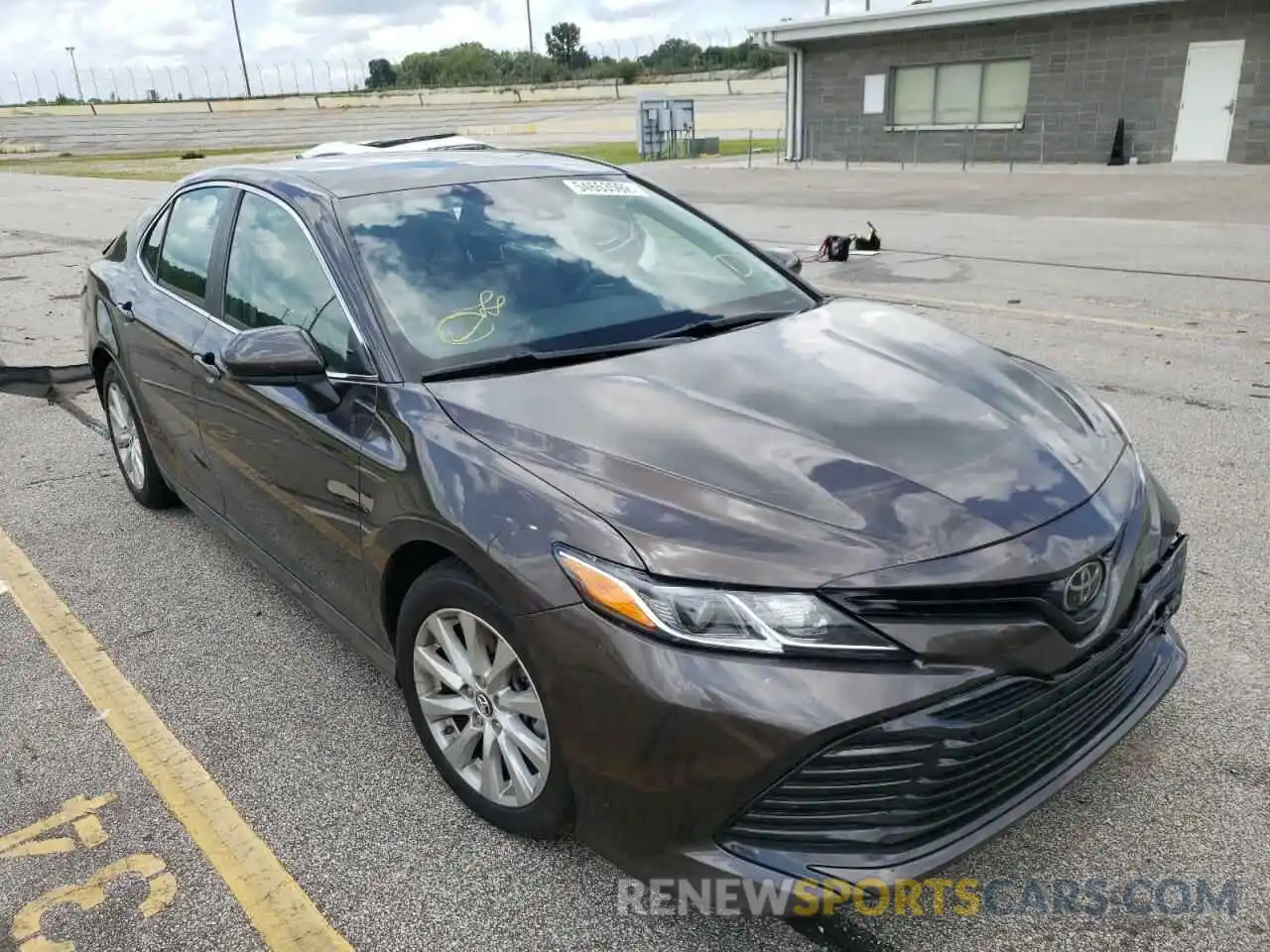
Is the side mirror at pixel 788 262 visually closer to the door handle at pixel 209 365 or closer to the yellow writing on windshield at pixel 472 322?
the yellow writing on windshield at pixel 472 322

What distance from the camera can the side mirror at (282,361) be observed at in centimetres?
286

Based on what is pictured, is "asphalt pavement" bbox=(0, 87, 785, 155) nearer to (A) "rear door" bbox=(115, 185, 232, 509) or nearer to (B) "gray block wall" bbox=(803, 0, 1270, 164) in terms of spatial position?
(B) "gray block wall" bbox=(803, 0, 1270, 164)

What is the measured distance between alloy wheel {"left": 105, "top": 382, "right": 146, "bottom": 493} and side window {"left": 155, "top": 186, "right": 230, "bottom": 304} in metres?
0.83

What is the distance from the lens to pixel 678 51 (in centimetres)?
9375

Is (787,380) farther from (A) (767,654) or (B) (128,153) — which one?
(B) (128,153)

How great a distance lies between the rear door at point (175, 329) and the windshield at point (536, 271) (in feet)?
3.36

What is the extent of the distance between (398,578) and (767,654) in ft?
3.85

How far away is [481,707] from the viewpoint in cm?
255

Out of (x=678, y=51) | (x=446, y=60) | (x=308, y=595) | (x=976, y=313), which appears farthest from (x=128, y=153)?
(x=446, y=60)

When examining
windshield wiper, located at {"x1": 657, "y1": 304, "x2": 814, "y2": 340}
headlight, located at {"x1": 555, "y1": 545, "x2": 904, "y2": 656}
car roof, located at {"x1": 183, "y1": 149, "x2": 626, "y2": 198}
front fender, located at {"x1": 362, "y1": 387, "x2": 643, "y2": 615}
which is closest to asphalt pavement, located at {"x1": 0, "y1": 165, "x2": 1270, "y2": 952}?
headlight, located at {"x1": 555, "y1": 545, "x2": 904, "y2": 656}

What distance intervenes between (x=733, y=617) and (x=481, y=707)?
83 cm

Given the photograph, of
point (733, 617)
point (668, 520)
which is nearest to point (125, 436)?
point (668, 520)

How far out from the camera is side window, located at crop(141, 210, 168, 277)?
4.45 meters

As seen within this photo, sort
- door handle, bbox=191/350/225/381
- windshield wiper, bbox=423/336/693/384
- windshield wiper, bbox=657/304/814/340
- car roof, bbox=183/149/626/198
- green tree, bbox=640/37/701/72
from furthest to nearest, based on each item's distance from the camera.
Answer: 1. green tree, bbox=640/37/701/72
2. door handle, bbox=191/350/225/381
3. car roof, bbox=183/149/626/198
4. windshield wiper, bbox=657/304/814/340
5. windshield wiper, bbox=423/336/693/384
